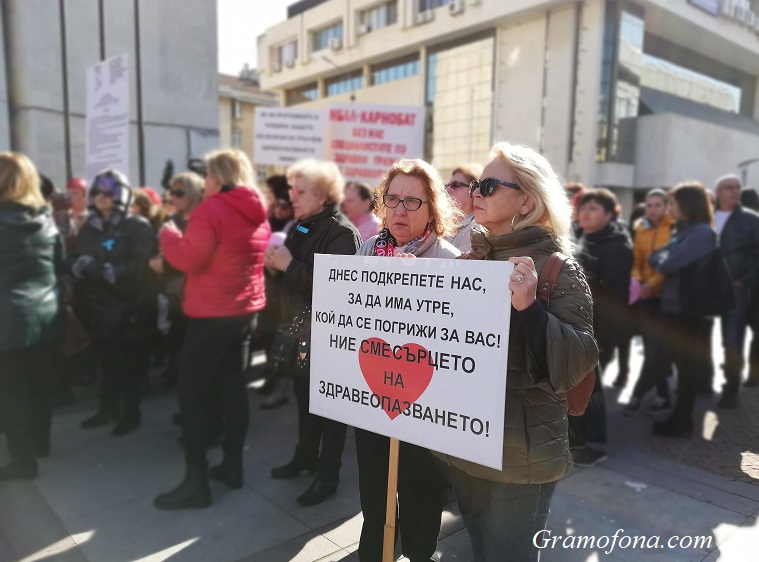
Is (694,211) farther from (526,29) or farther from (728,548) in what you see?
(526,29)

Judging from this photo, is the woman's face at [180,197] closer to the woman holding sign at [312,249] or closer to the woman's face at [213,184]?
the woman's face at [213,184]

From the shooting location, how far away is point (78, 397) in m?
5.36

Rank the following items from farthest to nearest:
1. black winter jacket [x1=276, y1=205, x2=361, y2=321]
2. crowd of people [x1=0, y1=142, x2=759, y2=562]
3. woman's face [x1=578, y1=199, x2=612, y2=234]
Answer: woman's face [x1=578, y1=199, x2=612, y2=234] < black winter jacket [x1=276, y1=205, x2=361, y2=321] < crowd of people [x1=0, y1=142, x2=759, y2=562]

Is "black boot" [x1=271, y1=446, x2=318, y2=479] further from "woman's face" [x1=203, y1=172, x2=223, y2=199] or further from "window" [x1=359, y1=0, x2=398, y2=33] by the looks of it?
"window" [x1=359, y1=0, x2=398, y2=33]

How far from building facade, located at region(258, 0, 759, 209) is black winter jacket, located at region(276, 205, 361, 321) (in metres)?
21.9

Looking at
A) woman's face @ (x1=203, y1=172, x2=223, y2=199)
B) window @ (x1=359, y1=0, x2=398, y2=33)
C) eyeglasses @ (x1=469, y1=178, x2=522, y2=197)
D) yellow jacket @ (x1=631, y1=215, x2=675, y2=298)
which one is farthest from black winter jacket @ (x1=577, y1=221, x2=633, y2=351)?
window @ (x1=359, y1=0, x2=398, y2=33)

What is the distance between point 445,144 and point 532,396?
2792 centimetres

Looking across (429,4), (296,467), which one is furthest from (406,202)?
(429,4)

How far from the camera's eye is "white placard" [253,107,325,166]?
816 centimetres

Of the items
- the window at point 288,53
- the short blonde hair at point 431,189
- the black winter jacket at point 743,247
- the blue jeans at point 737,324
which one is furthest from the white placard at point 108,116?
the window at point 288,53

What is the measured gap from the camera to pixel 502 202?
1830 mm

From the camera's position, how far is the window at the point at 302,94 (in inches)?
1539

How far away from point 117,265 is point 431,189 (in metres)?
2.96

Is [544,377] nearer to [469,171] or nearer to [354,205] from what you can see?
[469,171]
